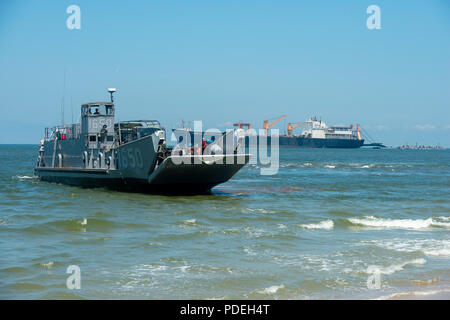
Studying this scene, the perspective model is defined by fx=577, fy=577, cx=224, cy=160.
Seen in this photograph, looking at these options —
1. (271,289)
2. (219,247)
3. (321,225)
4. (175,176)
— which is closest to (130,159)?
(175,176)

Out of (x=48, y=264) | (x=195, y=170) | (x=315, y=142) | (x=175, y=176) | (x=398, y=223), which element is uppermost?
(x=195, y=170)

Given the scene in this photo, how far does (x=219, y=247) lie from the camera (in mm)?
15281

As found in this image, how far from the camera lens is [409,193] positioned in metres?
32.5

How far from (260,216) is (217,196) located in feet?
22.2

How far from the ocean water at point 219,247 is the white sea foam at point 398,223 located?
0.04m

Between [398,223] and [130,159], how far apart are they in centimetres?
1212

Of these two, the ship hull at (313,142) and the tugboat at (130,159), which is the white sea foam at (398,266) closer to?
the tugboat at (130,159)

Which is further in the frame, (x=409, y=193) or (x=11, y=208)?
(x=409, y=193)

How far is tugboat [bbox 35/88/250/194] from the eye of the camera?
24375 mm

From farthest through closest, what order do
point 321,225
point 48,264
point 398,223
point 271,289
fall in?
point 398,223 → point 321,225 → point 48,264 → point 271,289

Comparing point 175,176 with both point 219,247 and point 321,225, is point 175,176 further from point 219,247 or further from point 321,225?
point 219,247

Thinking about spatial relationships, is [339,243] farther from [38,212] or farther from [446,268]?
[38,212]
